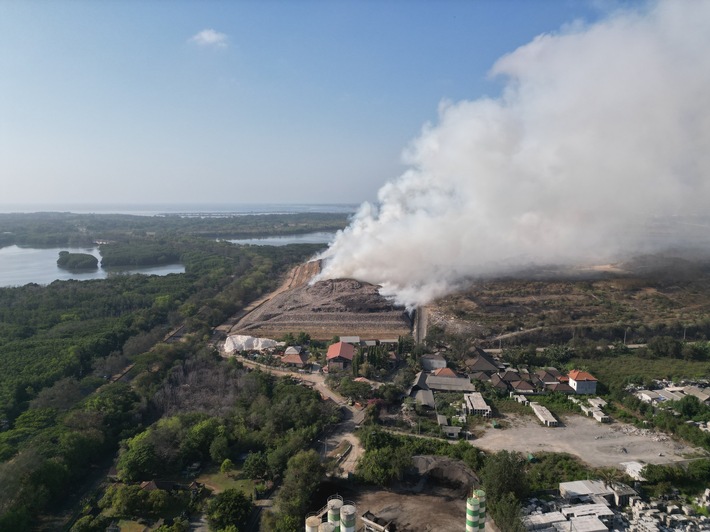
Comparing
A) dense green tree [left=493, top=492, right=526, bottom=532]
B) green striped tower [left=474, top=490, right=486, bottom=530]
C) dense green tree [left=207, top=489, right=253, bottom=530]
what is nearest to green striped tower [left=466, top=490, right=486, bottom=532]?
green striped tower [left=474, top=490, right=486, bottom=530]

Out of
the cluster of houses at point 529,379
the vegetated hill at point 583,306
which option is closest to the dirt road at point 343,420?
the cluster of houses at point 529,379

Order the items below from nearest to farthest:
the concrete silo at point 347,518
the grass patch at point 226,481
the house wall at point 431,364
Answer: the concrete silo at point 347,518 → the grass patch at point 226,481 → the house wall at point 431,364

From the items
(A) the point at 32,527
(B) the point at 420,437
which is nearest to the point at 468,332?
(B) the point at 420,437

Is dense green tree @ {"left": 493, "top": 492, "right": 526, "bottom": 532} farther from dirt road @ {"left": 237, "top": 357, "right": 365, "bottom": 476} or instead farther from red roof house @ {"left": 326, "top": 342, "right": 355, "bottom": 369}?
red roof house @ {"left": 326, "top": 342, "right": 355, "bottom": 369}

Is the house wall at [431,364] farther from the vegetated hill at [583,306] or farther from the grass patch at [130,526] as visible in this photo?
the grass patch at [130,526]

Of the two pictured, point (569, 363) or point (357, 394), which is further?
point (569, 363)

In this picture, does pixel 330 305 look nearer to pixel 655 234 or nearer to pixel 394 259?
pixel 394 259
